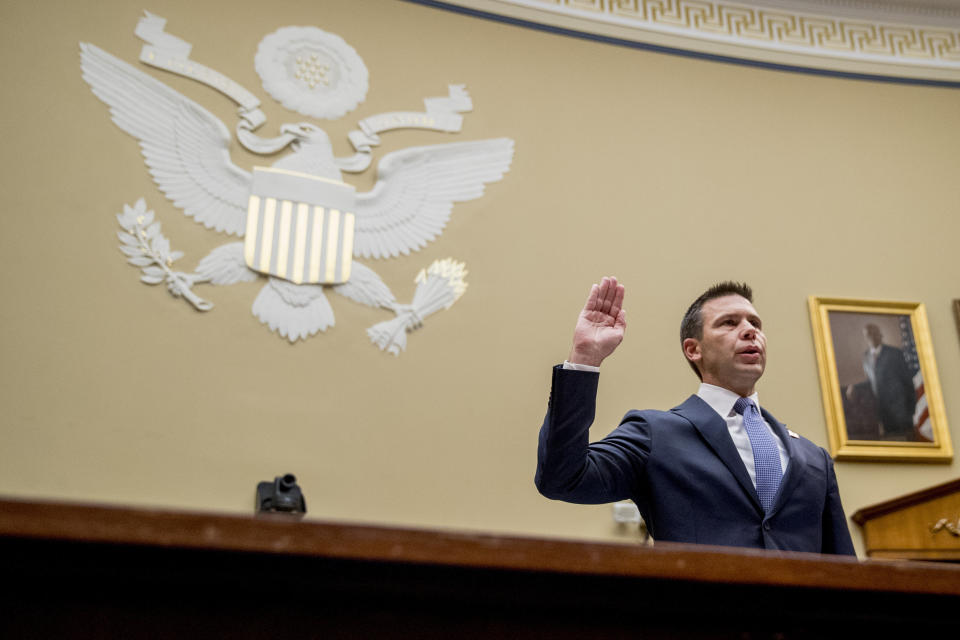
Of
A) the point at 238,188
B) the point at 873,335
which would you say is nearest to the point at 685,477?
the point at 238,188

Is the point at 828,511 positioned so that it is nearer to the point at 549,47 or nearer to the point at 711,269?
the point at 711,269

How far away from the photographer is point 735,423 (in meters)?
2.32

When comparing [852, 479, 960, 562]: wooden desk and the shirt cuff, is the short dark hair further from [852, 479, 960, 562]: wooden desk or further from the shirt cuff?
[852, 479, 960, 562]: wooden desk

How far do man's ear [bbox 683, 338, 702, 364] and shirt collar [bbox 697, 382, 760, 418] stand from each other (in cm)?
13

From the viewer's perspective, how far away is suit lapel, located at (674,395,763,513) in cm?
209

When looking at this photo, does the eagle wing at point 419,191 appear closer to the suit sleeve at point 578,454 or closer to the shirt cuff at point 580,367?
the suit sleeve at point 578,454

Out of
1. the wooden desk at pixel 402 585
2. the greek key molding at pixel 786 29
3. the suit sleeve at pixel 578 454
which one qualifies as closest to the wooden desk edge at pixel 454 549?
the wooden desk at pixel 402 585

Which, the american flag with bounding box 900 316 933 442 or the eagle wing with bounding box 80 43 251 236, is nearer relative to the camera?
the eagle wing with bounding box 80 43 251 236

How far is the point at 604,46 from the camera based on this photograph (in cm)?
593

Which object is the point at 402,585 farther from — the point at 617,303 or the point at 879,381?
the point at 879,381

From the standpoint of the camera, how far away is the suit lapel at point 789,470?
6.84ft

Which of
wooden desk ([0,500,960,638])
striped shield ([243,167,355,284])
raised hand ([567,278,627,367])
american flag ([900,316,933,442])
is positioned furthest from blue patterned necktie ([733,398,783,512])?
american flag ([900,316,933,442])

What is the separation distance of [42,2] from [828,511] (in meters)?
4.92

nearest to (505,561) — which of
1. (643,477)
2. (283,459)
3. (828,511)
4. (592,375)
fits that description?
(592,375)
